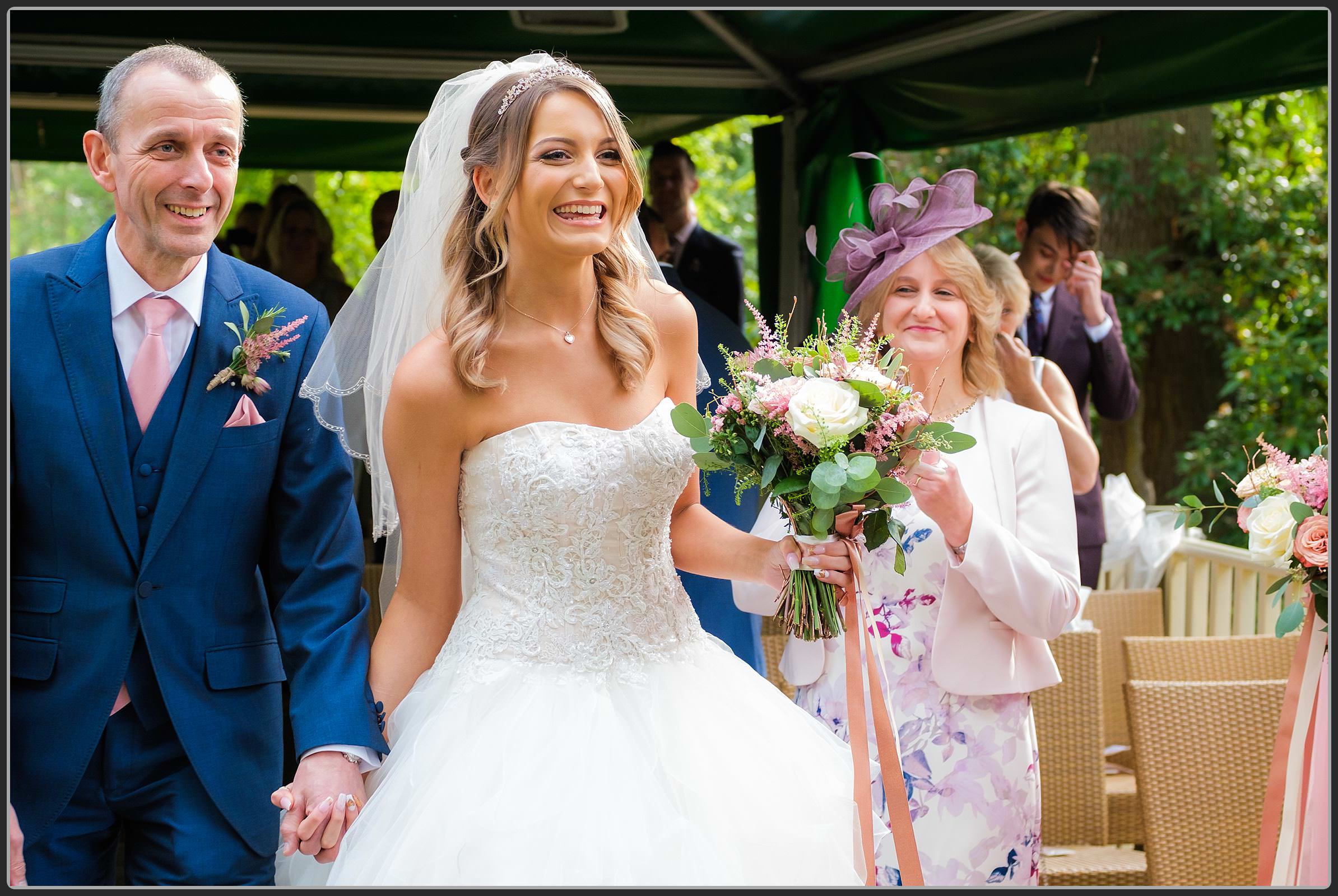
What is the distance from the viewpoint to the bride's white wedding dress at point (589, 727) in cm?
202

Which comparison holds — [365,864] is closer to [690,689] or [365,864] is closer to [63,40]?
[690,689]

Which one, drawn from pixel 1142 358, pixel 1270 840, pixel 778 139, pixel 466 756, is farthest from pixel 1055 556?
pixel 1142 358

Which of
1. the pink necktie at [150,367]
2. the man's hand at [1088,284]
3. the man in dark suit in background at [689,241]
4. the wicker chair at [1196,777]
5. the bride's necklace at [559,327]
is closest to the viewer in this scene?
the pink necktie at [150,367]

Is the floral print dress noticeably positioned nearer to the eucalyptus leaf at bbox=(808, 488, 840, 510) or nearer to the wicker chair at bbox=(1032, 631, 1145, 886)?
the eucalyptus leaf at bbox=(808, 488, 840, 510)

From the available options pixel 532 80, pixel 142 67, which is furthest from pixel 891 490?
pixel 142 67

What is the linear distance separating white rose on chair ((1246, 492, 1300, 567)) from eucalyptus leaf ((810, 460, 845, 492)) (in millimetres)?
901

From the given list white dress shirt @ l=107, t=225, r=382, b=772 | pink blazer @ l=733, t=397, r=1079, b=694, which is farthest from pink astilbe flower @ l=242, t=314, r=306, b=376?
pink blazer @ l=733, t=397, r=1079, b=694

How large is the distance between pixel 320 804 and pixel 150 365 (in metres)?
0.91

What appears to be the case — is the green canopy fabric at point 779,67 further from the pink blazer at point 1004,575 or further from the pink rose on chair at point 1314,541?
the pink rose on chair at point 1314,541

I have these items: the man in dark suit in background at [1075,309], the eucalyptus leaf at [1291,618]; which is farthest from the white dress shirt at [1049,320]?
the eucalyptus leaf at [1291,618]

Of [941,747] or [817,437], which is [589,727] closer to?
[817,437]

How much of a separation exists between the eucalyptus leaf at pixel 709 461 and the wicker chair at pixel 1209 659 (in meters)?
1.86

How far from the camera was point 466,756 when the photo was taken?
2.16 metres

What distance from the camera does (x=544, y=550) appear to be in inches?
93.4
